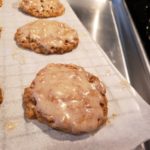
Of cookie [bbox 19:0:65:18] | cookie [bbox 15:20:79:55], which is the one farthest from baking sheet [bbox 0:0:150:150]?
cookie [bbox 19:0:65:18]

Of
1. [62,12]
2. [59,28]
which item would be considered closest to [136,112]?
[59,28]

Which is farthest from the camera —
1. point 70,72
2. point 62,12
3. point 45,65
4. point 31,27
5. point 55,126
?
point 62,12

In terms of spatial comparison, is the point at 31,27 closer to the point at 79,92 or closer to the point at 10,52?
the point at 10,52

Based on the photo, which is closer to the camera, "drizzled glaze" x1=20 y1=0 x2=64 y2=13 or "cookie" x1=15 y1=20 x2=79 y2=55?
"cookie" x1=15 y1=20 x2=79 y2=55

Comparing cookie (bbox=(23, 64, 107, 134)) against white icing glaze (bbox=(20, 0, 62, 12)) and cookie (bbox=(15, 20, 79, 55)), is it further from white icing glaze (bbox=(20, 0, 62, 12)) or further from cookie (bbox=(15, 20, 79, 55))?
white icing glaze (bbox=(20, 0, 62, 12))

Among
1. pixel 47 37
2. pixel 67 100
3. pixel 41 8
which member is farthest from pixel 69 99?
pixel 41 8

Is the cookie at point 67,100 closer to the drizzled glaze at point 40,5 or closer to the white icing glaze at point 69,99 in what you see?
the white icing glaze at point 69,99

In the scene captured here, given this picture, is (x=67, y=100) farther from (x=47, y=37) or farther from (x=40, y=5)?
(x=40, y=5)
